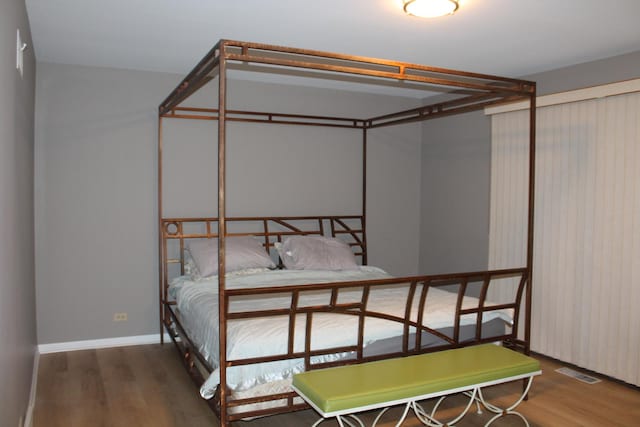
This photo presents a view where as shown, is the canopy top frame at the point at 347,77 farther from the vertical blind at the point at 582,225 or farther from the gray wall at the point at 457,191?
the vertical blind at the point at 582,225

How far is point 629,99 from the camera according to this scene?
3691mm

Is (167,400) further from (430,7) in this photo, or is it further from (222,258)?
(430,7)

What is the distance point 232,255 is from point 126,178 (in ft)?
3.67

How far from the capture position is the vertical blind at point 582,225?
3719 millimetres

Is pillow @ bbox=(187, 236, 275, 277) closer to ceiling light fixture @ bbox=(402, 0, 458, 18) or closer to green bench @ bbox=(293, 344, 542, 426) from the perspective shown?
green bench @ bbox=(293, 344, 542, 426)

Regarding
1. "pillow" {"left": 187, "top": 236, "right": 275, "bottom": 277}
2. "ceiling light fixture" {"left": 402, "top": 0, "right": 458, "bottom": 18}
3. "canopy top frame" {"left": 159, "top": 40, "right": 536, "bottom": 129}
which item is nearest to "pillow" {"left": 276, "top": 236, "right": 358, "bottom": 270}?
"pillow" {"left": 187, "top": 236, "right": 275, "bottom": 277}

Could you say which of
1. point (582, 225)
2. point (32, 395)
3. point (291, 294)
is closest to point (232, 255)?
point (291, 294)

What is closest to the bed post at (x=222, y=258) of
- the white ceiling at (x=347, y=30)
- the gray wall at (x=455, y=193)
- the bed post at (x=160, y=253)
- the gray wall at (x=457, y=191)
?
the white ceiling at (x=347, y=30)

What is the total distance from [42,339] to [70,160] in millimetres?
1438

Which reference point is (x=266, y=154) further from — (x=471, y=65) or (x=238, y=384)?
(x=238, y=384)

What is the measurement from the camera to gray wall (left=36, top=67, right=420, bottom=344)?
4250 mm

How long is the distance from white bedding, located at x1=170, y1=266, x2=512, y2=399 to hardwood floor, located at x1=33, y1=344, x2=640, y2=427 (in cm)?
41

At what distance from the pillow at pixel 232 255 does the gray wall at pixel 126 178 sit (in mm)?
399

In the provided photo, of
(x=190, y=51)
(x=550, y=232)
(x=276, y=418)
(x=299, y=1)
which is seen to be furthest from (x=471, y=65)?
(x=276, y=418)
